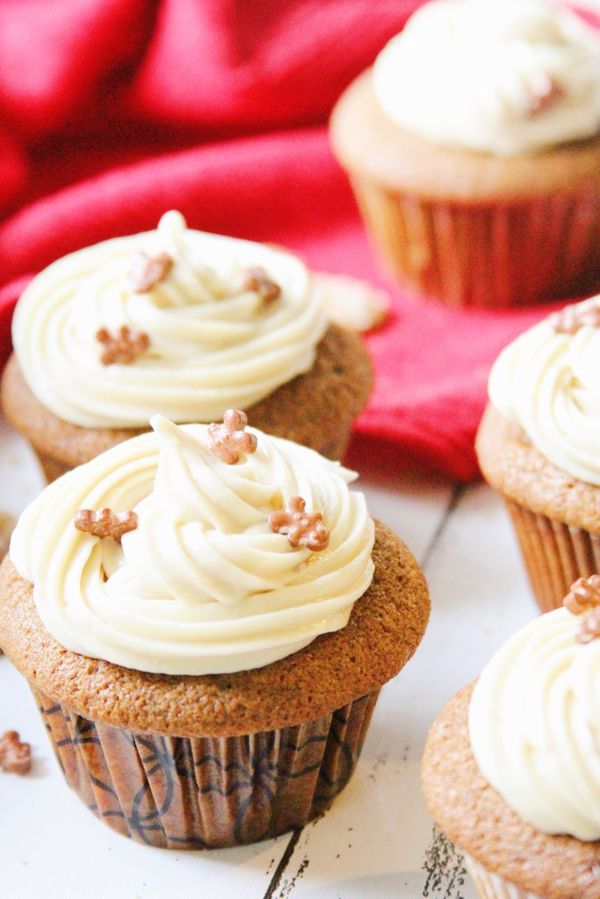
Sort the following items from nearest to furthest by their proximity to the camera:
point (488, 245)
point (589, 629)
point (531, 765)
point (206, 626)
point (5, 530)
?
point (531, 765), point (589, 629), point (206, 626), point (5, 530), point (488, 245)

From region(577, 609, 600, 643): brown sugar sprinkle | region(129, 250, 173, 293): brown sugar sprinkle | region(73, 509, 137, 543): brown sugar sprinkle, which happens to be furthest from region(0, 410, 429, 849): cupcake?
region(129, 250, 173, 293): brown sugar sprinkle

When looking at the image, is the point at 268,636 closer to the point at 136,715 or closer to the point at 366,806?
the point at 136,715

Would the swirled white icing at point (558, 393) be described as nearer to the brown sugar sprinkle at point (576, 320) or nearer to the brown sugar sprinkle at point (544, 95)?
the brown sugar sprinkle at point (576, 320)

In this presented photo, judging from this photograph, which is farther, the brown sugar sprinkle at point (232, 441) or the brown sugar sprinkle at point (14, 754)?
the brown sugar sprinkle at point (14, 754)

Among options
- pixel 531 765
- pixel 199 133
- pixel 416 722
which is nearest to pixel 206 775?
pixel 416 722

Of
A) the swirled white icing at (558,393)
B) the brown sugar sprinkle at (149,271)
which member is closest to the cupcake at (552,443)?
the swirled white icing at (558,393)

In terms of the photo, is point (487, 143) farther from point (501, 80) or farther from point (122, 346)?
point (122, 346)
